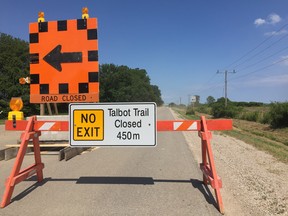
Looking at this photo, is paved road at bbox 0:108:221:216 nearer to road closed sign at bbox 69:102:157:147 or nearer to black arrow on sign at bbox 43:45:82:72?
road closed sign at bbox 69:102:157:147

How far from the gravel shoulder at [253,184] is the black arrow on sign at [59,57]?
4229mm

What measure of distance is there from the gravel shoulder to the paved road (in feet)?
1.51

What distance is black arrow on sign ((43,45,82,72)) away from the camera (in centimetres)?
869

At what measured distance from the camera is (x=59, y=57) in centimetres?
880

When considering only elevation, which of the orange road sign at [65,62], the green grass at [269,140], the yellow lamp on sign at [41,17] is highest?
the yellow lamp on sign at [41,17]

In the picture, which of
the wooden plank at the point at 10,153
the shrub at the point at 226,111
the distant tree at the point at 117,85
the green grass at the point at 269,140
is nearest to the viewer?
the wooden plank at the point at 10,153

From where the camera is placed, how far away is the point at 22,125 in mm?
5949

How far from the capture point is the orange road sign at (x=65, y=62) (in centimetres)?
863

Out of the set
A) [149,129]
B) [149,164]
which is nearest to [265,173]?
[149,164]

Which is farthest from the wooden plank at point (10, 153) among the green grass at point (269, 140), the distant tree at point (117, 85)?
the distant tree at point (117, 85)

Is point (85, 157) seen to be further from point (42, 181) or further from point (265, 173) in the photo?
point (265, 173)

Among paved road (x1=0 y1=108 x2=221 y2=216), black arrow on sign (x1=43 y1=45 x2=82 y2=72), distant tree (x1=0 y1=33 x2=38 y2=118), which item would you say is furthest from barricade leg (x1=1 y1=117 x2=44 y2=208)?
distant tree (x1=0 y1=33 x2=38 y2=118)

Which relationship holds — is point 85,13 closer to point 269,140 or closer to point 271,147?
point 271,147

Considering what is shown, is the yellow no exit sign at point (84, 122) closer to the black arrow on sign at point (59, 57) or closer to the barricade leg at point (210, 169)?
the barricade leg at point (210, 169)
